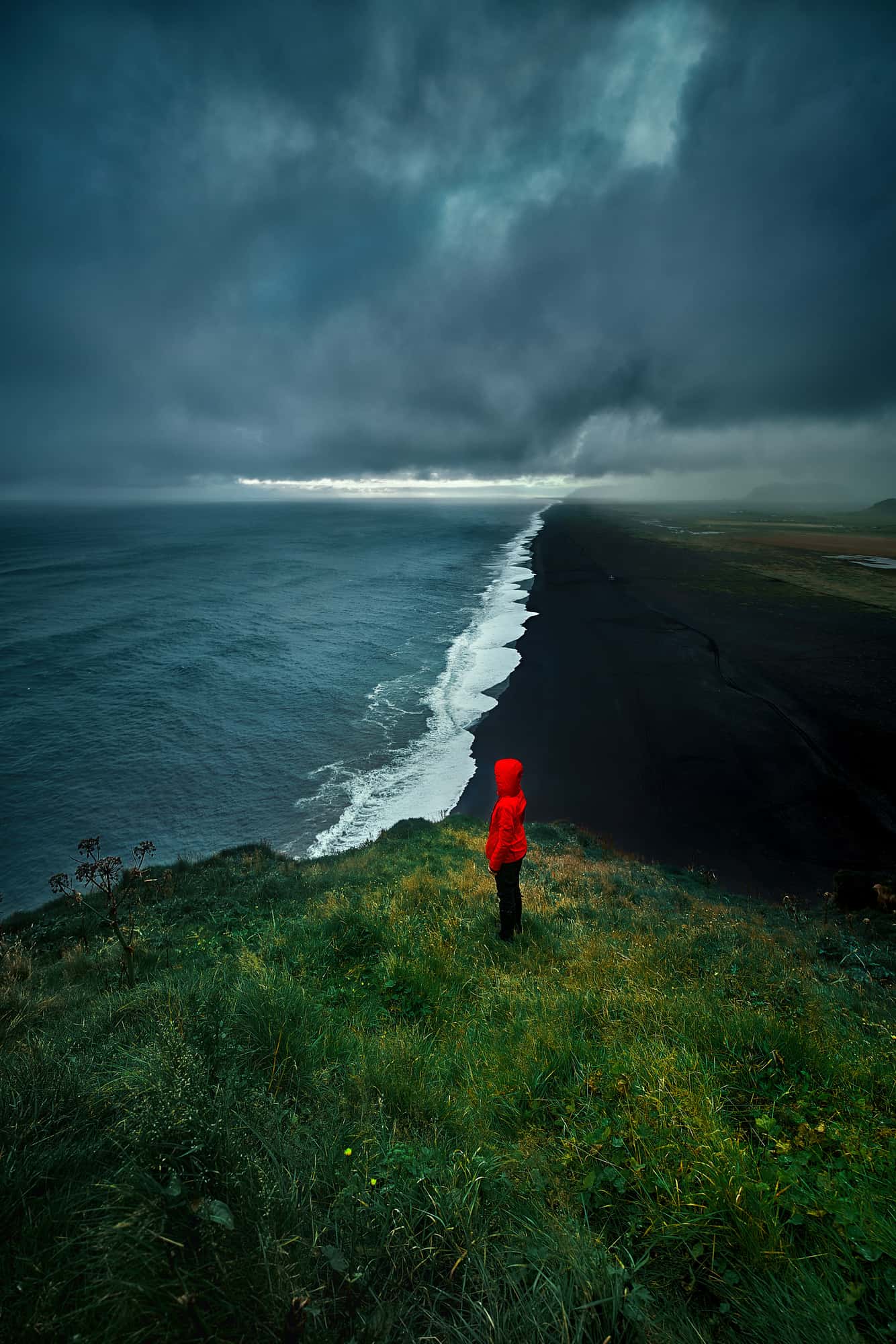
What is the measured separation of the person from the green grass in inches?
30.4

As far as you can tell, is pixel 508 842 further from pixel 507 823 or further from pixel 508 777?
pixel 508 777

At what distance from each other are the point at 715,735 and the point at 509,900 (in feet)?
58.7

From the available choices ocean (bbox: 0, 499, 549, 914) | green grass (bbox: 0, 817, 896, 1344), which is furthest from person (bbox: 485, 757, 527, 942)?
ocean (bbox: 0, 499, 549, 914)

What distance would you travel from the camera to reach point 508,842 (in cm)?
605

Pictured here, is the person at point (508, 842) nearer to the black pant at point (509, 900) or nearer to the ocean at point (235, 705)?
the black pant at point (509, 900)

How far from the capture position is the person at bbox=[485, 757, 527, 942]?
5980mm

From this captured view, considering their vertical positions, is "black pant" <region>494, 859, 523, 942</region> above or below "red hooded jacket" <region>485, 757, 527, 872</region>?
below

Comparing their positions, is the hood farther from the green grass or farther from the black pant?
the green grass

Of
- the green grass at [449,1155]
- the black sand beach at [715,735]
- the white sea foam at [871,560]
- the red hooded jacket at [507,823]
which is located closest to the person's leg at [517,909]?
the red hooded jacket at [507,823]

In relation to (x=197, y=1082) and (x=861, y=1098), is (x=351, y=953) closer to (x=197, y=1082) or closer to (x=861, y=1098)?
(x=197, y=1082)

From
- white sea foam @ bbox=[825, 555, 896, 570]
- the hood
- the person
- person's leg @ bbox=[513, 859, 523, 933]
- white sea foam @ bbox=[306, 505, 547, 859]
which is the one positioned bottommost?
white sea foam @ bbox=[306, 505, 547, 859]

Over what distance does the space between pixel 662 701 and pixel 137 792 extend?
22.3m

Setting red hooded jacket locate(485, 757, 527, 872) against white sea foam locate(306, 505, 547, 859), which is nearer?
red hooded jacket locate(485, 757, 527, 872)

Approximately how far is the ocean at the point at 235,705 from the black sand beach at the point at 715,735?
3046 millimetres
